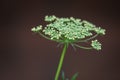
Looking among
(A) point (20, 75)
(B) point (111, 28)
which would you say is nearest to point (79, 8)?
(B) point (111, 28)

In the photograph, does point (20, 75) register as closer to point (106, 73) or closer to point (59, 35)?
point (106, 73)

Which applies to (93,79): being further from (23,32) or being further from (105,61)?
(23,32)

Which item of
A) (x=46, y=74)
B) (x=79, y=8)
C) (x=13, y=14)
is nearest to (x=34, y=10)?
(x=13, y=14)

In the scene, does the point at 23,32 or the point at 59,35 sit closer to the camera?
the point at 59,35

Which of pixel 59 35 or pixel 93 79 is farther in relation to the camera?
→ pixel 93 79

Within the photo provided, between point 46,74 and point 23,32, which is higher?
point 23,32

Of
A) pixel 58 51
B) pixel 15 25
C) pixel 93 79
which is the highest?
pixel 15 25
